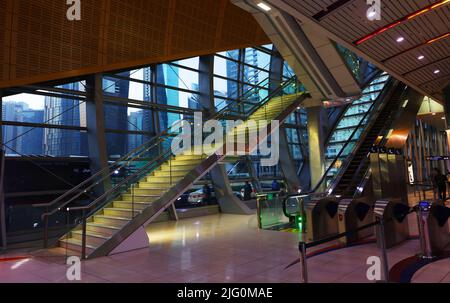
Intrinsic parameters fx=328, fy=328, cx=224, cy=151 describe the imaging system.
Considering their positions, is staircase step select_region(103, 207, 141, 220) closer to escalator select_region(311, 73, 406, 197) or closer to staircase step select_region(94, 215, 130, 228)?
staircase step select_region(94, 215, 130, 228)

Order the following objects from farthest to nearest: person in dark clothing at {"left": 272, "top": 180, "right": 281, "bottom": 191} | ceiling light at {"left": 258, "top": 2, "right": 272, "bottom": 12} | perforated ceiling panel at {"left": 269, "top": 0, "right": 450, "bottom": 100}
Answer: person in dark clothing at {"left": 272, "top": 180, "right": 281, "bottom": 191} < ceiling light at {"left": 258, "top": 2, "right": 272, "bottom": 12} < perforated ceiling panel at {"left": 269, "top": 0, "right": 450, "bottom": 100}

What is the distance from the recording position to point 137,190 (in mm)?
8602

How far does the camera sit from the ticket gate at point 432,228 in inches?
215

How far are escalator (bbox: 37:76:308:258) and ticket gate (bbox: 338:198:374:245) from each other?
356 centimetres

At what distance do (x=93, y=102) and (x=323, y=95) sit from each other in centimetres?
734

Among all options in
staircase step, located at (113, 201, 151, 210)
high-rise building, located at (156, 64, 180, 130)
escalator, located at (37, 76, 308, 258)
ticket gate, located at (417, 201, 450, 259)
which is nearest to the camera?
ticket gate, located at (417, 201, 450, 259)

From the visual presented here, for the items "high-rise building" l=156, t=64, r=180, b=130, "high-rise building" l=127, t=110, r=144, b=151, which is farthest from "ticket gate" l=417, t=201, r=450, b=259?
"high-rise building" l=156, t=64, r=180, b=130

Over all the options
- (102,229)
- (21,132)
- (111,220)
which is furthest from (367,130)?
(21,132)

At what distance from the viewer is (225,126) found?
1117cm

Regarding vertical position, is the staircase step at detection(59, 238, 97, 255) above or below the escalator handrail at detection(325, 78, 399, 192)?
below

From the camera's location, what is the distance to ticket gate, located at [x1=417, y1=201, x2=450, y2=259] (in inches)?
215

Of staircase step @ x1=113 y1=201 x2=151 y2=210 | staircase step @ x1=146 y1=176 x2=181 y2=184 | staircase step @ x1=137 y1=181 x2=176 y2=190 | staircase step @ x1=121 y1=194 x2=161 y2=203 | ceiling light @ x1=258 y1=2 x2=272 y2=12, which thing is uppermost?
ceiling light @ x1=258 y1=2 x2=272 y2=12

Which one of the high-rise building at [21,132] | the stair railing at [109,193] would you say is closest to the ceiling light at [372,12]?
the stair railing at [109,193]

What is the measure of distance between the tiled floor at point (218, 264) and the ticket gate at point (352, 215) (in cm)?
45
